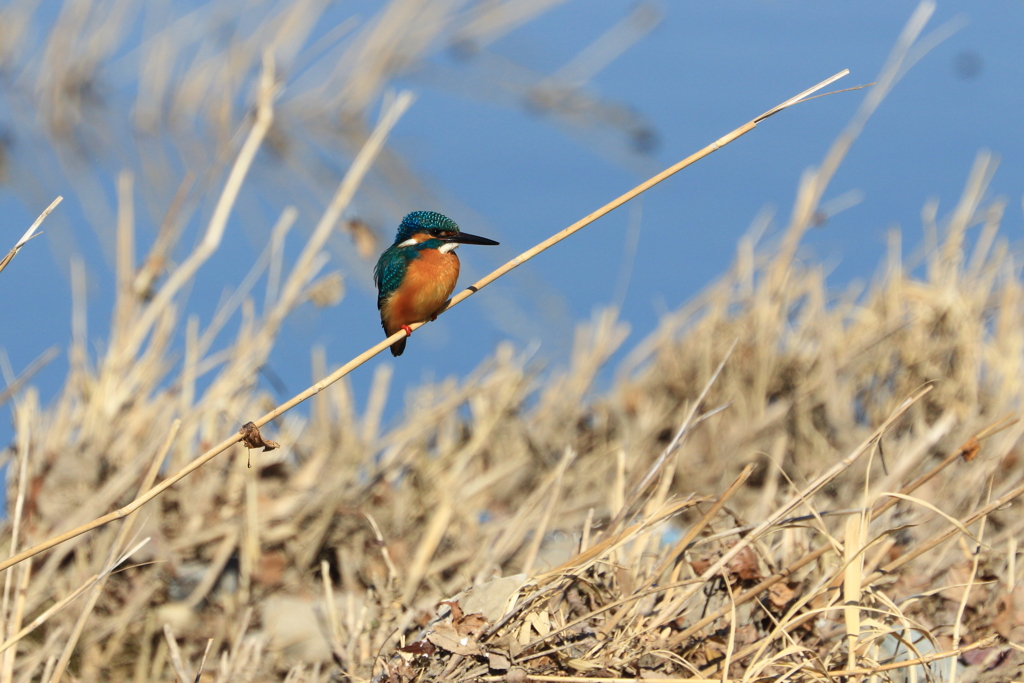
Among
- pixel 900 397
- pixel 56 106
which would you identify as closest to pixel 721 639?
pixel 900 397

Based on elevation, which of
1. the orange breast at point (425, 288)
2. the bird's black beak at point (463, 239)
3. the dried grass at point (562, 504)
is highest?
the bird's black beak at point (463, 239)

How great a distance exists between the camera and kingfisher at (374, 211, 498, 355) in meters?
1.90

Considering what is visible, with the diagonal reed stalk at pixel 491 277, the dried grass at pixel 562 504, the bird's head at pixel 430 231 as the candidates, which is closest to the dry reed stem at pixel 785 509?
the dried grass at pixel 562 504

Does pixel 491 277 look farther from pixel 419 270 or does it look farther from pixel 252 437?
pixel 252 437

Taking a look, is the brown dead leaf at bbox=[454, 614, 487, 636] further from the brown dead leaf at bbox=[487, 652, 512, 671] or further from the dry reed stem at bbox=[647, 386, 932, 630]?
the dry reed stem at bbox=[647, 386, 932, 630]

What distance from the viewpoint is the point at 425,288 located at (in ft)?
6.23

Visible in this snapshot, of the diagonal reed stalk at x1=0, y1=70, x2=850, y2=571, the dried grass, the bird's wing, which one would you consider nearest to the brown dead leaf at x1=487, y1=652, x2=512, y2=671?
the dried grass

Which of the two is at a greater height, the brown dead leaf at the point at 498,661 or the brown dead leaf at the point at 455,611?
the brown dead leaf at the point at 455,611

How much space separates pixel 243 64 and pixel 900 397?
4343 mm

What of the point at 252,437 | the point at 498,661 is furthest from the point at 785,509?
the point at 252,437

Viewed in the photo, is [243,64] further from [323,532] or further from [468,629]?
[468,629]

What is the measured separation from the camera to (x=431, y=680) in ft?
5.87

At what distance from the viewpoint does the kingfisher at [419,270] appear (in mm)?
1903

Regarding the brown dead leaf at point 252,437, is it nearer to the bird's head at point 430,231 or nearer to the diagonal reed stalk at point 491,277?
the diagonal reed stalk at point 491,277
